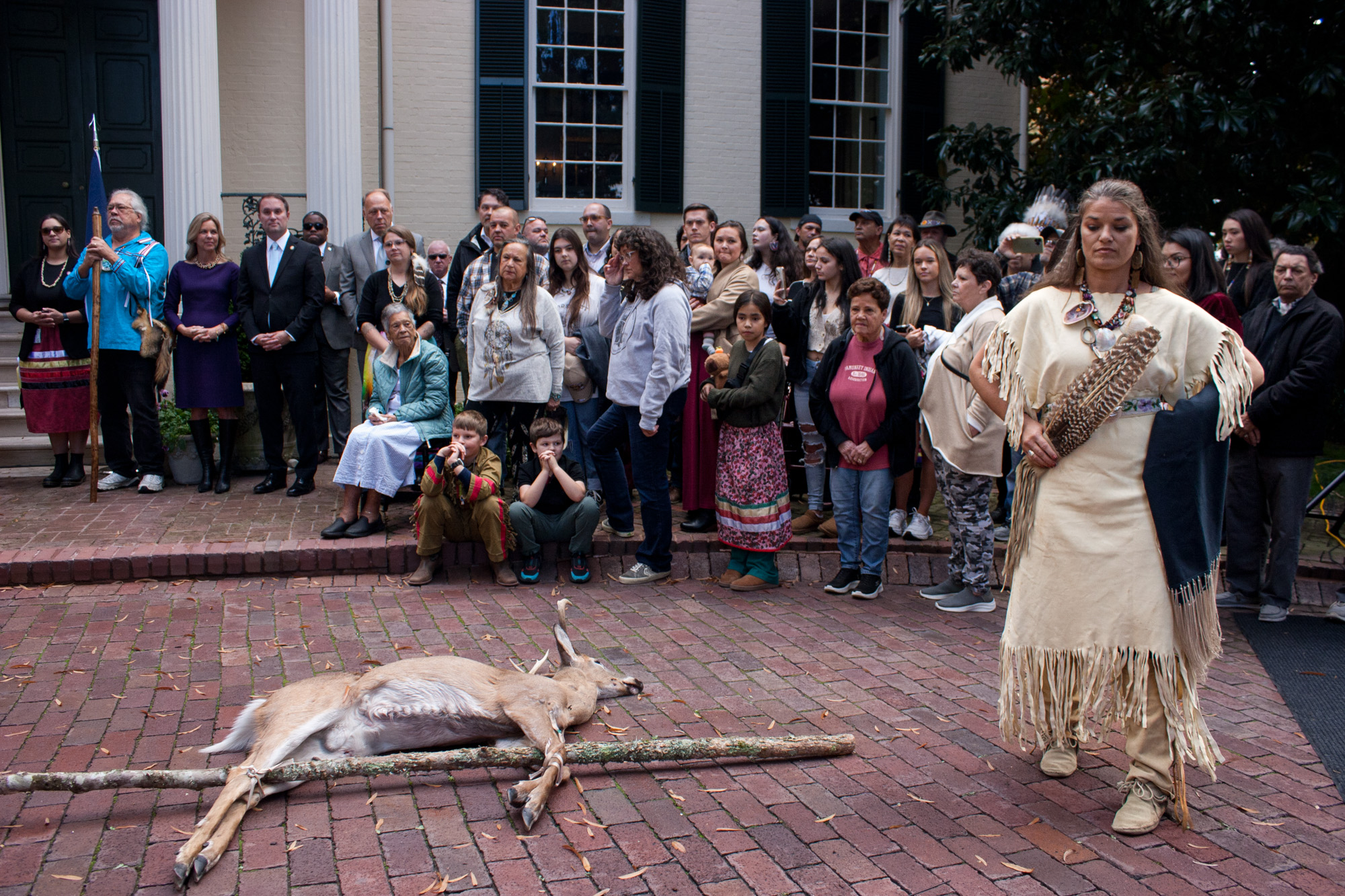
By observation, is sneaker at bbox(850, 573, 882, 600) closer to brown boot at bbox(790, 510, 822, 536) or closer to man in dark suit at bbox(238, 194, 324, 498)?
brown boot at bbox(790, 510, 822, 536)

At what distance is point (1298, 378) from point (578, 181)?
8570 mm

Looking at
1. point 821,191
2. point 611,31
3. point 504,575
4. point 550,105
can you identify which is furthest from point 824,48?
point 504,575

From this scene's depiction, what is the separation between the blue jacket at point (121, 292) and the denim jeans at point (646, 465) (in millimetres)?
4118

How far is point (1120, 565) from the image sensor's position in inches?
148

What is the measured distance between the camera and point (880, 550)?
263 inches

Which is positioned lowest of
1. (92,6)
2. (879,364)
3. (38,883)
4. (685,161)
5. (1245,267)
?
(38,883)

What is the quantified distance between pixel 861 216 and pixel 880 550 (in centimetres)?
367

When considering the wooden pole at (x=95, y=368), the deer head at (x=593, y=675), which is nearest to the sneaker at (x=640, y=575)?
the deer head at (x=593, y=675)

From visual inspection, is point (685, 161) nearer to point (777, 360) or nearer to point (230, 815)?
point (777, 360)

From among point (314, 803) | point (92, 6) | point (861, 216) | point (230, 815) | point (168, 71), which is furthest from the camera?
point (92, 6)

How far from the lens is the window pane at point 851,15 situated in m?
13.7

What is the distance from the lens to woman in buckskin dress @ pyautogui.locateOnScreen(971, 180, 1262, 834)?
3.73 m

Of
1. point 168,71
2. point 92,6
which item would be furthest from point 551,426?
point 92,6

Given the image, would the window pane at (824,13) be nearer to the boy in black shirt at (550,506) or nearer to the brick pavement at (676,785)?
the boy in black shirt at (550,506)
